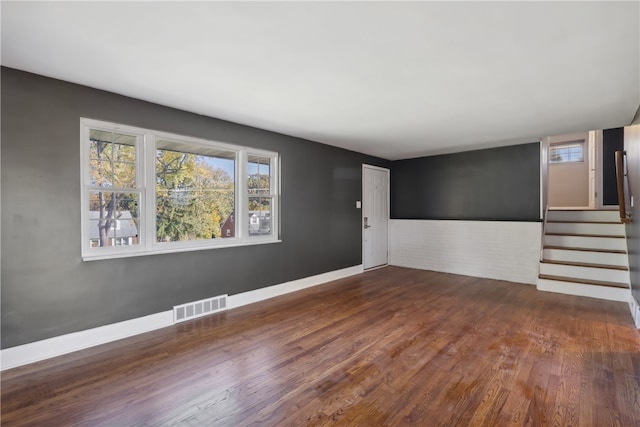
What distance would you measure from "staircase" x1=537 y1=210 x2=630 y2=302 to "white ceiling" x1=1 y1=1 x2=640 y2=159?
79.4 inches

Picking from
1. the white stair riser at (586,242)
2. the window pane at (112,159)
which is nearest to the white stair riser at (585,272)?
the white stair riser at (586,242)

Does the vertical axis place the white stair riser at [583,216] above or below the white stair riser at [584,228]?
above

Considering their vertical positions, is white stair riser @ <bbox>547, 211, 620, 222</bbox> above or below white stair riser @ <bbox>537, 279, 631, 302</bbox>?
above

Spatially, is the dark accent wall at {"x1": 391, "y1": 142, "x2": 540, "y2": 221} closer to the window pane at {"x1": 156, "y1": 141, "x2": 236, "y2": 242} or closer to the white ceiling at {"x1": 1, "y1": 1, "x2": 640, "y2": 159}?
the white ceiling at {"x1": 1, "y1": 1, "x2": 640, "y2": 159}

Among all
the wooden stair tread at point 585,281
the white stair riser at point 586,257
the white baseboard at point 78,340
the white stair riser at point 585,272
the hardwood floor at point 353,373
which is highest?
the white stair riser at point 586,257

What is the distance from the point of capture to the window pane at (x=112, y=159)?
9.39 feet

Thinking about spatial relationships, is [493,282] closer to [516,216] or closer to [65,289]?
[516,216]

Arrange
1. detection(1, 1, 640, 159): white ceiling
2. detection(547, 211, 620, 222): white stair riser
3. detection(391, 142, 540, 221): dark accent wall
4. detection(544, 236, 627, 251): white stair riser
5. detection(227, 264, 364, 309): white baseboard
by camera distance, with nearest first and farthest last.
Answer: detection(1, 1, 640, 159): white ceiling < detection(227, 264, 364, 309): white baseboard < detection(544, 236, 627, 251): white stair riser < detection(547, 211, 620, 222): white stair riser < detection(391, 142, 540, 221): dark accent wall

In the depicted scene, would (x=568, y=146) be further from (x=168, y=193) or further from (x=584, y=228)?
(x=168, y=193)

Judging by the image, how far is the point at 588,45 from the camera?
207 centimetres

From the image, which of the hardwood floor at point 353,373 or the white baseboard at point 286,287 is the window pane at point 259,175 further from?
the hardwood floor at point 353,373

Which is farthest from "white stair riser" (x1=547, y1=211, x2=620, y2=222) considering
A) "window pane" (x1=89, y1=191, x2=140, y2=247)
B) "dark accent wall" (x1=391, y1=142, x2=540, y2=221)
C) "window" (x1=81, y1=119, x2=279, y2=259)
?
"window pane" (x1=89, y1=191, x2=140, y2=247)

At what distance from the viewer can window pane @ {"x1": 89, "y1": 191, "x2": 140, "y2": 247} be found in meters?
2.85

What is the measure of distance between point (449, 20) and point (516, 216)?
15.1ft
